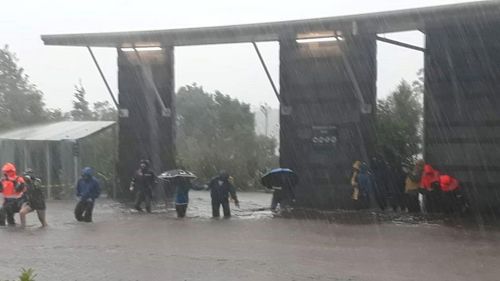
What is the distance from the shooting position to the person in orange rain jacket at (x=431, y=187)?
19.3 metres

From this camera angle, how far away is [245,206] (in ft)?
75.9

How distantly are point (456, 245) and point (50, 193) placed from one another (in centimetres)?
1689

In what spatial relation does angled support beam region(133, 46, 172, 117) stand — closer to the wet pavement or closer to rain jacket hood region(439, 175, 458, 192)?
the wet pavement

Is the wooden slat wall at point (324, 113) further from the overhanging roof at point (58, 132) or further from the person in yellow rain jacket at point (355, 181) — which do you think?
the overhanging roof at point (58, 132)

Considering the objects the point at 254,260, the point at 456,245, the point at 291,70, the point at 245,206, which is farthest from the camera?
the point at 245,206

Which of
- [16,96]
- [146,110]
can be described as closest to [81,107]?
[16,96]

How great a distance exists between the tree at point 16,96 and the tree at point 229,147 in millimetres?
9839

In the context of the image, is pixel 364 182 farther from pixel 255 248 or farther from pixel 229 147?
pixel 229 147

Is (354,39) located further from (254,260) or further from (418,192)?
(254,260)

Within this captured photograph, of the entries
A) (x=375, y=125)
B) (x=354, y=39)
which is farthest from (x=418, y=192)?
(x=354, y=39)

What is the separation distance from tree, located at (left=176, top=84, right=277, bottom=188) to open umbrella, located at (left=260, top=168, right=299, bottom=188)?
831 cm

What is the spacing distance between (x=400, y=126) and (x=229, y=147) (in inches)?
420

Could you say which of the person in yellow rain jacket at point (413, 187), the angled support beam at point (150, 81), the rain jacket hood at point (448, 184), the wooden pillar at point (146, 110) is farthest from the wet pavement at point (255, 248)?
the angled support beam at point (150, 81)

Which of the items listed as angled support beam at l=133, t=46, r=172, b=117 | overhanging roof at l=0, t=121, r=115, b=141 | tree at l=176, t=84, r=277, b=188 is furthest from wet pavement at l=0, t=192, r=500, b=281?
tree at l=176, t=84, r=277, b=188
